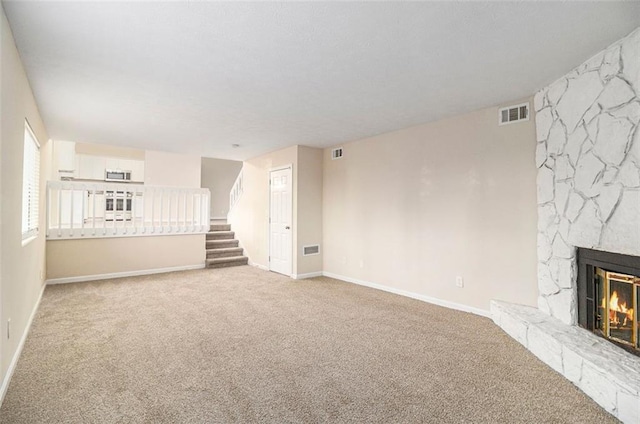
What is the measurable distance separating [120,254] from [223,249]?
6.82 ft

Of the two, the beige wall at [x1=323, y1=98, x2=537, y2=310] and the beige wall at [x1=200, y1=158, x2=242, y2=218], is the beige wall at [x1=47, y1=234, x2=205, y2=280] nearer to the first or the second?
the beige wall at [x1=323, y1=98, x2=537, y2=310]

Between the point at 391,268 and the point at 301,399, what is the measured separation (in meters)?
3.04

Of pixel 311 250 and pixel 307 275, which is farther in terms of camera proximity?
pixel 311 250

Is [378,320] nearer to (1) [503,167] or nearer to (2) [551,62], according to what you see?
(1) [503,167]

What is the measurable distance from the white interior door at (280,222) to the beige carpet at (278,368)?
186 centimetres

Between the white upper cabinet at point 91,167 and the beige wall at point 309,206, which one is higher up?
the white upper cabinet at point 91,167

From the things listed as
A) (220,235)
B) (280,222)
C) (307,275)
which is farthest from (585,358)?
(220,235)

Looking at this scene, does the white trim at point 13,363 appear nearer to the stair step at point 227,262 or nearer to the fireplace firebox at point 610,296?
the stair step at point 227,262

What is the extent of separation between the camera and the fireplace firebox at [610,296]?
2301 mm

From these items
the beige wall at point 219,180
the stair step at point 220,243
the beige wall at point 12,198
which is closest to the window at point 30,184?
the beige wall at point 12,198

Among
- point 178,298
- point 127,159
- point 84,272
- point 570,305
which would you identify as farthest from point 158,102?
point 127,159

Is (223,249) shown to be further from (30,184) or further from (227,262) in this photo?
(30,184)

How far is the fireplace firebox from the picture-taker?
7.55ft

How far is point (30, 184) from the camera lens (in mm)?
3535
